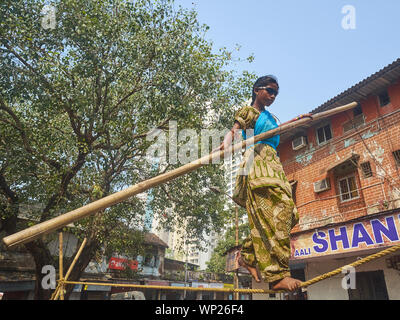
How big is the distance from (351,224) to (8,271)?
1699 cm

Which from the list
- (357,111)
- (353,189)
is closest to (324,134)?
(357,111)

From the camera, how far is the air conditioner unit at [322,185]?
10469 millimetres

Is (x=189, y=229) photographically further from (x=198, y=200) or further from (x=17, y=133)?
(x=17, y=133)

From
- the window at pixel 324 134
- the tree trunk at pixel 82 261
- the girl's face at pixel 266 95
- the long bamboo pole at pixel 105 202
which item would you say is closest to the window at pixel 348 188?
the window at pixel 324 134

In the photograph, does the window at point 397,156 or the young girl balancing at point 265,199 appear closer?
the young girl balancing at point 265,199

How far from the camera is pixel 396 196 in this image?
8.17 meters

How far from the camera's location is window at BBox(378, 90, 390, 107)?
30.4 feet

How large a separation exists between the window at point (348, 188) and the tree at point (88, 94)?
486 centimetres

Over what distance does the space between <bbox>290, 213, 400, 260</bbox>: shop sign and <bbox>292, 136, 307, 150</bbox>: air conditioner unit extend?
4890mm

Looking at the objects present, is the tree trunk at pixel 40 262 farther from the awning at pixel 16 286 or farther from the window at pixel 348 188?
the window at pixel 348 188

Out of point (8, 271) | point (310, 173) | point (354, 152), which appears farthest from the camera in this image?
point (8, 271)

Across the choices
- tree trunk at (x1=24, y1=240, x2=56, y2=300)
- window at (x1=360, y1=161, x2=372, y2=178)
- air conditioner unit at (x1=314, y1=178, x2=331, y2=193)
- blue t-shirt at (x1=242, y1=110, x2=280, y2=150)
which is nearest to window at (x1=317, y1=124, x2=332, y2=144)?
air conditioner unit at (x1=314, y1=178, x2=331, y2=193)

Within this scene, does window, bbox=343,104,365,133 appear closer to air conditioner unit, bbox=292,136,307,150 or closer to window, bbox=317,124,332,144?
window, bbox=317,124,332,144
